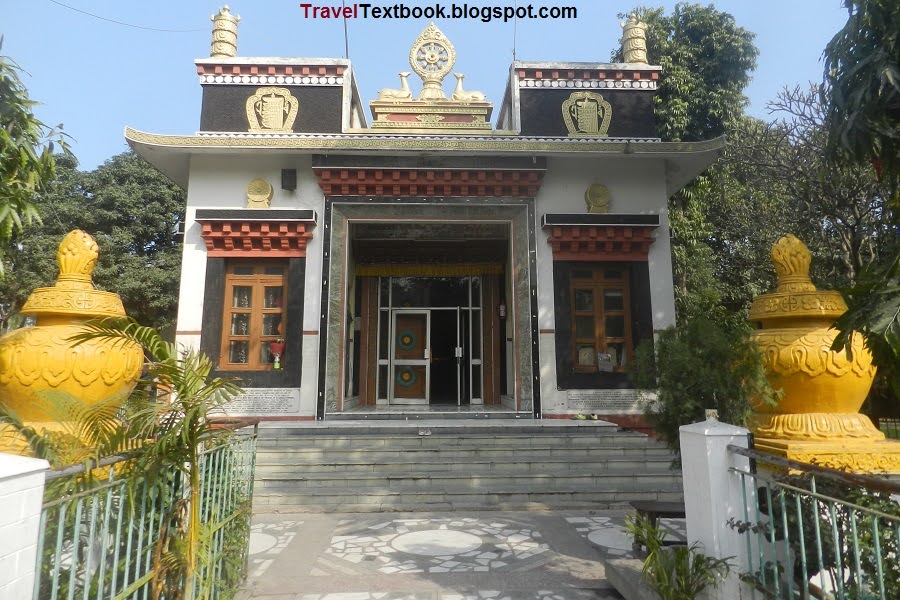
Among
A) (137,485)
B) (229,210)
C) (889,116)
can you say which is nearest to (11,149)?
(137,485)

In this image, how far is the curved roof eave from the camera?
9680 millimetres

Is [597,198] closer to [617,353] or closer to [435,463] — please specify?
[617,353]

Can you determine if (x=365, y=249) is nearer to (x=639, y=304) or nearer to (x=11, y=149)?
(x=639, y=304)

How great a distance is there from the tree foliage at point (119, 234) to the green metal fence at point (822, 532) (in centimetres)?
1908

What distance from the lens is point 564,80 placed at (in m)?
11.3

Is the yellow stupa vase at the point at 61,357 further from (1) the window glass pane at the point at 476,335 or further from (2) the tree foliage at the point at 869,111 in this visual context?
(1) the window glass pane at the point at 476,335

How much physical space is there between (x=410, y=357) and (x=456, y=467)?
18.4 feet

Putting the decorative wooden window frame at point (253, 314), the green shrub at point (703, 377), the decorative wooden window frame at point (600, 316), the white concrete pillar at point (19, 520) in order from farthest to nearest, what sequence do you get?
the decorative wooden window frame at point (600, 316), the decorative wooden window frame at point (253, 314), the green shrub at point (703, 377), the white concrete pillar at point (19, 520)

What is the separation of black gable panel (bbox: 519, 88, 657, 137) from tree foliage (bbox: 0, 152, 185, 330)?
1365cm

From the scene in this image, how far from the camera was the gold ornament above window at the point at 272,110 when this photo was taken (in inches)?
425

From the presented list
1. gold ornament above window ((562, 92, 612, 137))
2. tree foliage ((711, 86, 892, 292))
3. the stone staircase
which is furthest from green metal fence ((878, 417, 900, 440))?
gold ornament above window ((562, 92, 612, 137))

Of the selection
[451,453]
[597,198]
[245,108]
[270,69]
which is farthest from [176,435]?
[270,69]

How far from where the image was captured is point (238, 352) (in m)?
9.88

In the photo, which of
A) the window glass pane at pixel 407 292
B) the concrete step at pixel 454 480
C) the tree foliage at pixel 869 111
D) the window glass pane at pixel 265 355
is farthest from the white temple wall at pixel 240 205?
the tree foliage at pixel 869 111
